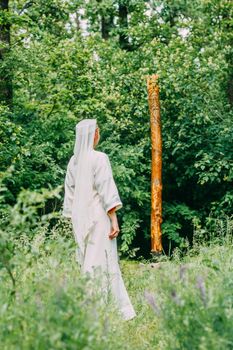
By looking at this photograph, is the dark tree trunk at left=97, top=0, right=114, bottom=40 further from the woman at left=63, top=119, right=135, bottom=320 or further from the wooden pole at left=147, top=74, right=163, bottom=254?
the woman at left=63, top=119, right=135, bottom=320

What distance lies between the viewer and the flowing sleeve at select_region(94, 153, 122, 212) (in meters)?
6.07

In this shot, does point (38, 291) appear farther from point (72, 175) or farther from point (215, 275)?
point (72, 175)

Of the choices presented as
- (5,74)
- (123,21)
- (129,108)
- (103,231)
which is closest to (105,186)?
(103,231)

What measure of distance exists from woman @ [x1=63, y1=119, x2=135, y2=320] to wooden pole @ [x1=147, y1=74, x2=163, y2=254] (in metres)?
6.16

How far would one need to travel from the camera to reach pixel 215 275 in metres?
4.56

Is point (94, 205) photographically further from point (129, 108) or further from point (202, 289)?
point (129, 108)

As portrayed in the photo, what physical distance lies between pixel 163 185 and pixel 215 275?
9.31 m

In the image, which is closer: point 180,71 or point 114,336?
point 114,336

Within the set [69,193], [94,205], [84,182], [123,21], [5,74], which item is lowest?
[94,205]

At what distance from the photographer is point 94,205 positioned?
6.19 m

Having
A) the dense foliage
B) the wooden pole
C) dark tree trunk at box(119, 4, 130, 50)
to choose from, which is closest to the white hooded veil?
the dense foliage

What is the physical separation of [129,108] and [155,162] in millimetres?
1328

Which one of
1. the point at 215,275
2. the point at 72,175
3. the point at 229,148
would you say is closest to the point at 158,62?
the point at 229,148

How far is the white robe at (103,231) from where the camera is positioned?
20.0 ft
